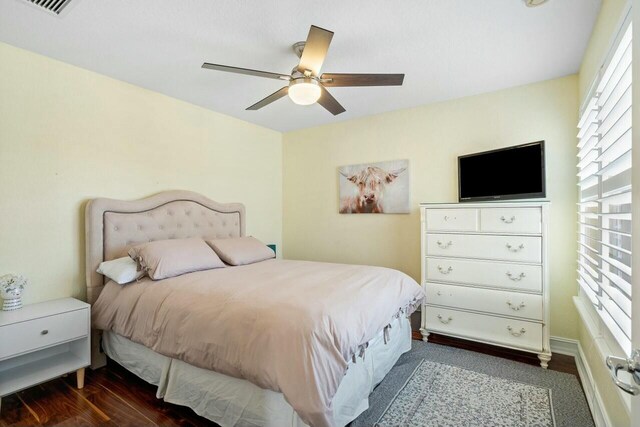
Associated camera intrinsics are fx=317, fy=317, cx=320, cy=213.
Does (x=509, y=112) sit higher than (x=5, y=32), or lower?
lower

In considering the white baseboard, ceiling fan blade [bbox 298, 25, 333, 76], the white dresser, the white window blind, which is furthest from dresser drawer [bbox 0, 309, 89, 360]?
the white baseboard

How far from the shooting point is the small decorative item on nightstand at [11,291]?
2.12 m

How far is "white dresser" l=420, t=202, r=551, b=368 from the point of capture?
100.0 inches

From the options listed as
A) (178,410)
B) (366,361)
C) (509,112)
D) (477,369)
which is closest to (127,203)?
(178,410)

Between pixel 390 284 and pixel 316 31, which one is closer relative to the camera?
pixel 316 31

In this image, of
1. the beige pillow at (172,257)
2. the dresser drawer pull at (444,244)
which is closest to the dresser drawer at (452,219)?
the dresser drawer pull at (444,244)

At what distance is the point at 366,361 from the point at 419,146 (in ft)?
8.00

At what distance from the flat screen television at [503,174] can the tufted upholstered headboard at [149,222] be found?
2.55 metres

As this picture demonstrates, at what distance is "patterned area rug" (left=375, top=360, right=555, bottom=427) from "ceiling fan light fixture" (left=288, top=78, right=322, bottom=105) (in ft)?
6.86

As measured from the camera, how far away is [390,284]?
234 cm

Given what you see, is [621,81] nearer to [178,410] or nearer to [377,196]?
[377,196]

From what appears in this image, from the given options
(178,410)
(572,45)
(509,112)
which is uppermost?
(572,45)

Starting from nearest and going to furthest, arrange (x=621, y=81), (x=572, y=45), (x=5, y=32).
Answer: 1. (x=621, y=81)
2. (x=5, y=32)
3. (x=572, y=45)

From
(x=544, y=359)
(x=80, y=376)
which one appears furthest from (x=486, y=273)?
(x=80, y=376)
